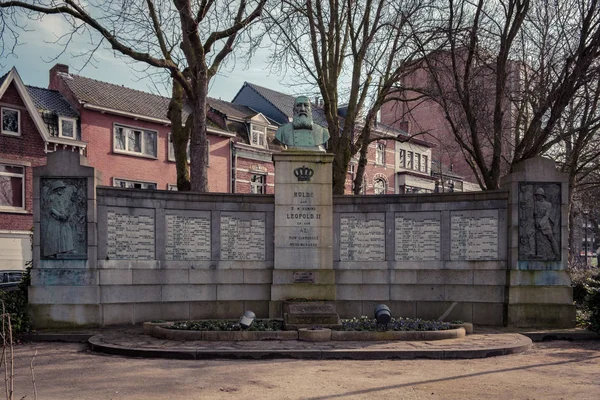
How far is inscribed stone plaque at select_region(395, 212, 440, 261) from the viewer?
557 inches

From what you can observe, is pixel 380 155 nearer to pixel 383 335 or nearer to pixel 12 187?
pixel 12 187

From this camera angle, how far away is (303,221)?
44.3ft

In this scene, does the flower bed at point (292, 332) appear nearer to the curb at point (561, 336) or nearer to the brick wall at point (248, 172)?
the curb at point (561, 336)

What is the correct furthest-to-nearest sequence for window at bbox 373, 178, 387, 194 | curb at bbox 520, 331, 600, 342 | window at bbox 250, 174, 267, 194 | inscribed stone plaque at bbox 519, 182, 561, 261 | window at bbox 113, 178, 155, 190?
window at bbox 373, 178, 387, 194
window at bbox 250, 174, 267, 194
window at bbox 113, 178, 155, 190
inscribed stone plaque at bbox 519, 182, 561, 261
curb at bbox 520, 331, 600, 342

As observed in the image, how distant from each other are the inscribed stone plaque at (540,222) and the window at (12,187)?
27214 mm

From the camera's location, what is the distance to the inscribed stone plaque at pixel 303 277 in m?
13.4

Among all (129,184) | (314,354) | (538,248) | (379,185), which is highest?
(379,185)

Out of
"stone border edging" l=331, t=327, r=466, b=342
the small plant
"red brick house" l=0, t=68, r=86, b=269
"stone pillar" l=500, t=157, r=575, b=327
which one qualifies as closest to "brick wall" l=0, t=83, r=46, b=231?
"red brick house" l=0, t=68, r=86, b=269

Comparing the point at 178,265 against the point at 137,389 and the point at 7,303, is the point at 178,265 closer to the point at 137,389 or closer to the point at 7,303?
the point at 7,303

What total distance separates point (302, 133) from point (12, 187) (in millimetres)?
23415

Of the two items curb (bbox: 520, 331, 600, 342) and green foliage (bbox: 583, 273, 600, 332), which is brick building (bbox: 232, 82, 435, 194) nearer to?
green foliage (bbox: 583, 273, 600, 332)

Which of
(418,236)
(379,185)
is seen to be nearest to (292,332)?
(418,236)

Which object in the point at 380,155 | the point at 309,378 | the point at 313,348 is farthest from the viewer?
the point at 380,155

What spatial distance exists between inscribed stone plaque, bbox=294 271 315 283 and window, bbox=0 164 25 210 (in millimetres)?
23131
